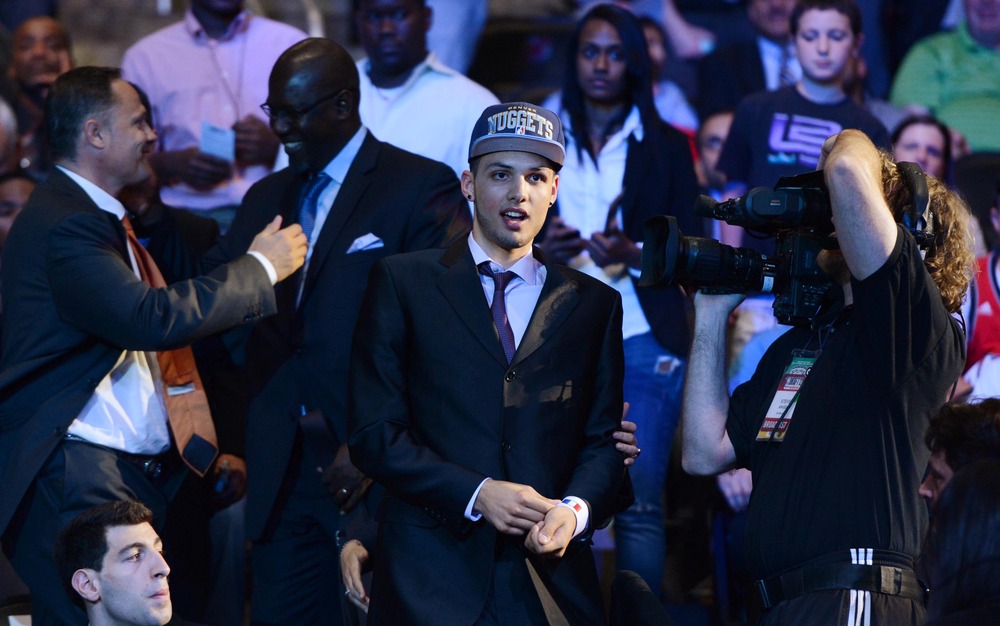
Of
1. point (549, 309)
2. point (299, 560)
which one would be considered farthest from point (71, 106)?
point (549, 309)

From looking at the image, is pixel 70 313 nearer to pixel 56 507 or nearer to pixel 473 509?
pixel 56 507

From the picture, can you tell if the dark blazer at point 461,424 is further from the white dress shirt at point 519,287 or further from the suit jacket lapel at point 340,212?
the suit jacket lapel at point 340,212

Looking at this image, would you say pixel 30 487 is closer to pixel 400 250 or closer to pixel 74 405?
pixel 74 405

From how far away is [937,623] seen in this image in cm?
240

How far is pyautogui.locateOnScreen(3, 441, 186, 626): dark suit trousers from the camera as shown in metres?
3.74

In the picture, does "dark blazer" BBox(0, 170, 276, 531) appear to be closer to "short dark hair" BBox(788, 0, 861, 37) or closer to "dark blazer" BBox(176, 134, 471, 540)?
"dark blazer" BBox(176, 134, 471, 540)

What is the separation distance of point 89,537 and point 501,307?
1.31 m

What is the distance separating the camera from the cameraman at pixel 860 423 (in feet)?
9.25

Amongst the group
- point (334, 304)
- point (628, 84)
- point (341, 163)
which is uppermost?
point (628, 84)

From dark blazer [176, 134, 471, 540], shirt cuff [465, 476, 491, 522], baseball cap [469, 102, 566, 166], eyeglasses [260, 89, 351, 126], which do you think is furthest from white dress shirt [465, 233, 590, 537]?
eyeglasses [260, 89, 351, 126]

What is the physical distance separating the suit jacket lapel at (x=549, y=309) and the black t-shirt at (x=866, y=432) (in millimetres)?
603

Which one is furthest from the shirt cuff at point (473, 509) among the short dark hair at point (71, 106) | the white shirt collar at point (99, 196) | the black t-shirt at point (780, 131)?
the black t-shirt at point (780, 131)

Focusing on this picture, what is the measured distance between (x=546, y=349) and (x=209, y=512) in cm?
168

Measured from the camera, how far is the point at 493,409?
3131 millimetres
